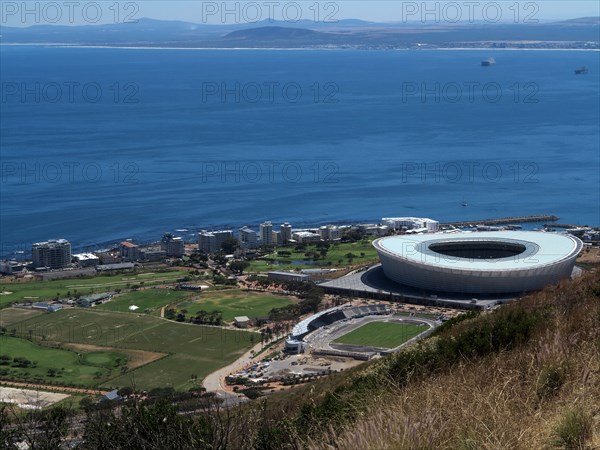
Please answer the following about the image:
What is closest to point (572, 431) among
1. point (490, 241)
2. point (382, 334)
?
point (382, 334)

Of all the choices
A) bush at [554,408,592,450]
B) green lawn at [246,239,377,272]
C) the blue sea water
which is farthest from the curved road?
the blue sea water

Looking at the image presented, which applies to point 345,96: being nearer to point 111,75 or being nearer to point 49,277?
point 111,75

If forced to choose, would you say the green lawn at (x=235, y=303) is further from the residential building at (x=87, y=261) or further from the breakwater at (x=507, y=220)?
the breakwater at (x=507, y=220)

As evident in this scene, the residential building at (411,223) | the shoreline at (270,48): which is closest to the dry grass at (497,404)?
the residential building at (411,223)

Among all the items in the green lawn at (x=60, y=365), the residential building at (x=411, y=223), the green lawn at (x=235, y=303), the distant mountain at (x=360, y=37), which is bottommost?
the green lawn at (x=235, y=303)

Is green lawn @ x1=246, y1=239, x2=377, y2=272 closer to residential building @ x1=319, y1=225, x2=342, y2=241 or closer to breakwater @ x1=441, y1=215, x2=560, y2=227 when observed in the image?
residential building @ x1=319, y1=225, x2=342, y2=241

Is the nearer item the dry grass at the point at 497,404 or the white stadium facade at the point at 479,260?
the dry grass at the point at 497,404
